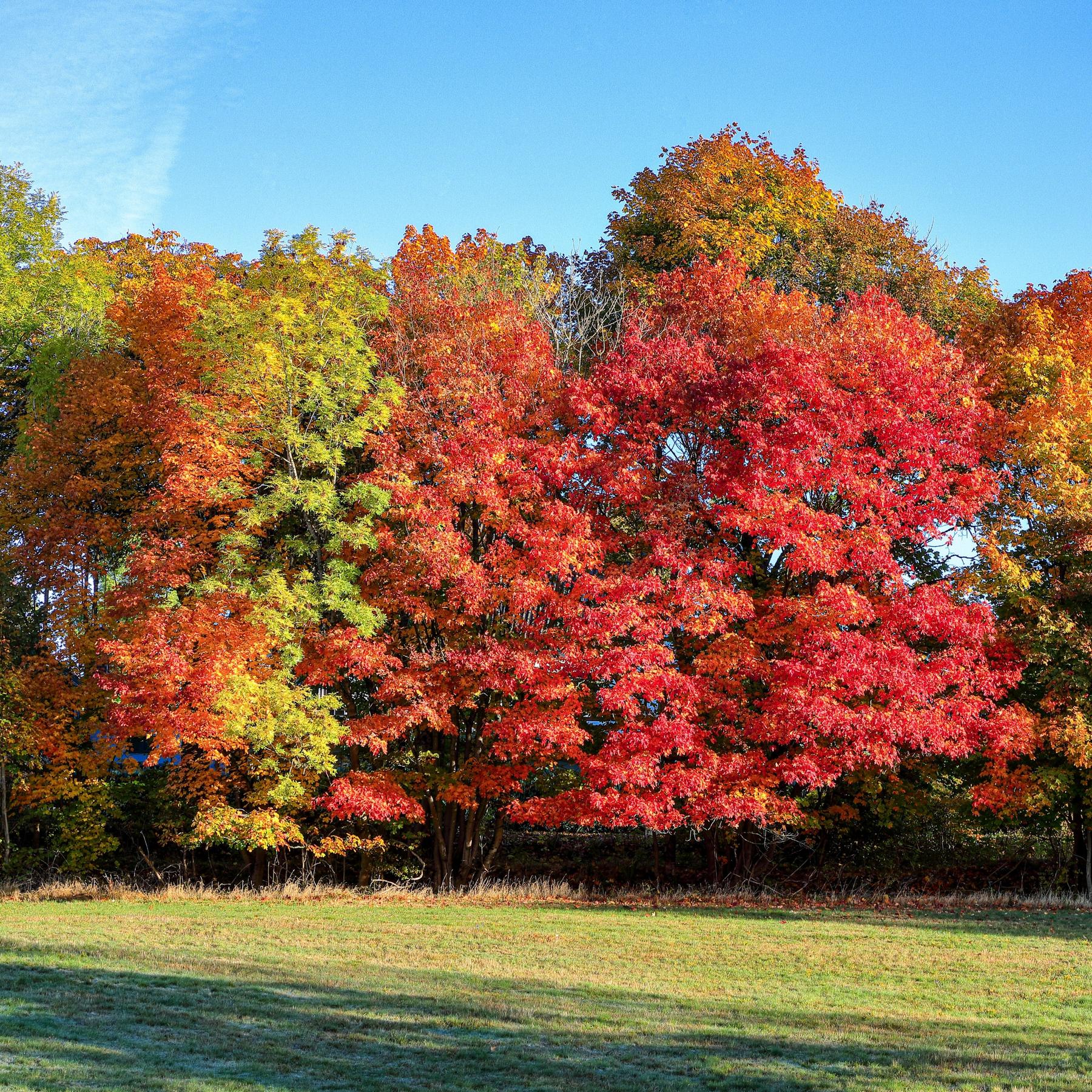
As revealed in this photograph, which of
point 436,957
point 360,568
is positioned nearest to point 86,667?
point 360,568

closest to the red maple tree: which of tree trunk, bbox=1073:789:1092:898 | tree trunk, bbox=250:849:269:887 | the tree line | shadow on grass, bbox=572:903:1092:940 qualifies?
the tree line

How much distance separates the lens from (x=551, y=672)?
22.4 m

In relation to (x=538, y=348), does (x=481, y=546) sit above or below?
below

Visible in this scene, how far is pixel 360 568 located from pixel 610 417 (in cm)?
594

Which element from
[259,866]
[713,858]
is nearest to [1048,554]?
[713,858]

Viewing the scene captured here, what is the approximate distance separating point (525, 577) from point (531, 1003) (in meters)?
11.7

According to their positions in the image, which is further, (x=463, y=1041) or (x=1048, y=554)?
(x=1048, y=554)

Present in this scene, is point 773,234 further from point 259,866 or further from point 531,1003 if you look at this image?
point 531,1003

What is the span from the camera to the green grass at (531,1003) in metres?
9.00

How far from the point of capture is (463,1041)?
1009 centimetres

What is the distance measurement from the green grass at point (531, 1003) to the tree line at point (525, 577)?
3.94 meters

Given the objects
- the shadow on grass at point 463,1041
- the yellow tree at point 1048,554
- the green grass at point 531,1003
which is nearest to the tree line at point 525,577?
the yellow tree at point 1048,554

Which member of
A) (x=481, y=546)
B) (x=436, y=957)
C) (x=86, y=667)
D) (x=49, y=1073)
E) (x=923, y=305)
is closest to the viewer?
(x=49, y=1073)

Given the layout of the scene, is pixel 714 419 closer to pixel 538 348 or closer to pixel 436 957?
pixel 538 348
